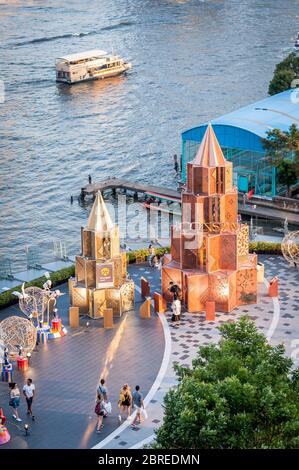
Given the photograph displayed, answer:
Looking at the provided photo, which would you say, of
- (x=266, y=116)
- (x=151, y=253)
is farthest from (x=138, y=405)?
(x=266, y=116)

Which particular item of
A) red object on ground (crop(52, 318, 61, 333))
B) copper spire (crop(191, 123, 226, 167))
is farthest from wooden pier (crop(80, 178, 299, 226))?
red object on ground (crop(52, 318, 61, 333))

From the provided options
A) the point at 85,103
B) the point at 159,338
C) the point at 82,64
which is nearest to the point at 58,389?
the point at 159,338

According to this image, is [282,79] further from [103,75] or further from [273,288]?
[273,288]

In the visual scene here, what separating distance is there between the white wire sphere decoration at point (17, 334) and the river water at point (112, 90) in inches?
1031

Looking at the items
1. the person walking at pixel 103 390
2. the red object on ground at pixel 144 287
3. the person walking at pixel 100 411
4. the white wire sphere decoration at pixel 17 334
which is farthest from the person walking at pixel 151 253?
the person walking at pixel 100 411

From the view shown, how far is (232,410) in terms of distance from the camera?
3878cm

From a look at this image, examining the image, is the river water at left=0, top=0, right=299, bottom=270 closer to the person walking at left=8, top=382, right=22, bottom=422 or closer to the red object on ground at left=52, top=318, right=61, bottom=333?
the red object on ground at left=52, top=318, right=61, bottom=333

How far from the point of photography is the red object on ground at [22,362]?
54.2 metres

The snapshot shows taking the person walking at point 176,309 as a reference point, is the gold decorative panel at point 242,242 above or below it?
above

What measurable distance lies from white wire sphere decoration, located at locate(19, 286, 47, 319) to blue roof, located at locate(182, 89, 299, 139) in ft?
111

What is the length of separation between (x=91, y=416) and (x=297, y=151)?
39898 millimetres

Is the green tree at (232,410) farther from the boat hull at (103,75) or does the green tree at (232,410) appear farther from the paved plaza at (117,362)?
the boat hull at (103,75)

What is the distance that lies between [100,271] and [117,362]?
6481 mm

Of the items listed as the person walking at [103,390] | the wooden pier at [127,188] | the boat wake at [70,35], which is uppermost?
the boat wake at [70,35]
